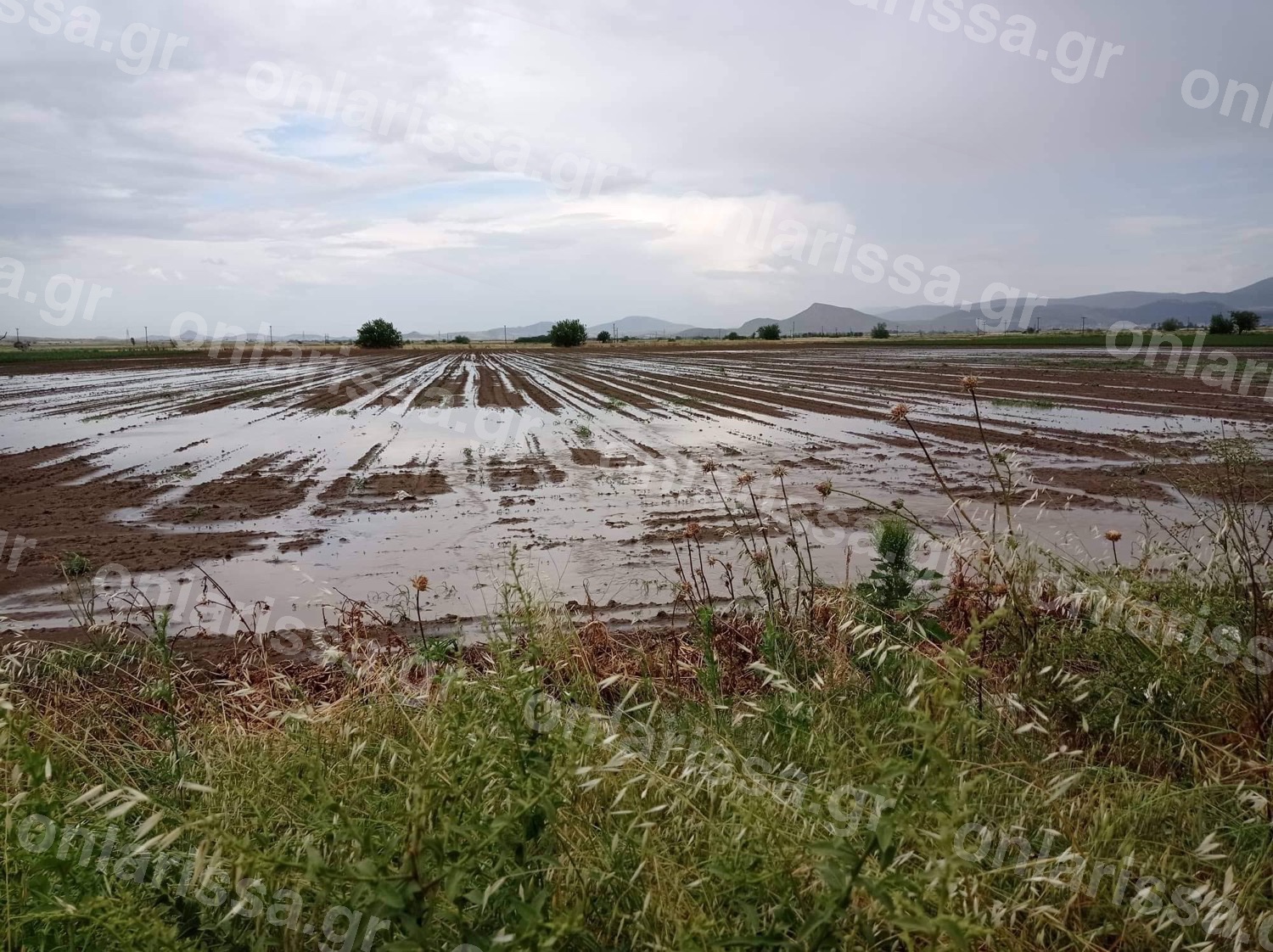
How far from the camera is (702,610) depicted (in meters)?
4.32

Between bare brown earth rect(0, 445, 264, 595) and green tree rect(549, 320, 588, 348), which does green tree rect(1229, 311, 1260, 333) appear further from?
bare brown earth rect(0, 445, 264, 595)

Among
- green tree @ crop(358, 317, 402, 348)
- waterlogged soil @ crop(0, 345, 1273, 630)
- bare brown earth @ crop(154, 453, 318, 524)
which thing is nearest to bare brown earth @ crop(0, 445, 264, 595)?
waterlogged soil @ crop(0, 345, 1273, 630)

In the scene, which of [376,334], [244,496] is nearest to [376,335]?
[376,334]

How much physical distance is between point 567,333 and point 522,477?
7557 cm

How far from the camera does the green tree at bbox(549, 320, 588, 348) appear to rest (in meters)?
85.3

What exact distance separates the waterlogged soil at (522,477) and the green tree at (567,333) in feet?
199

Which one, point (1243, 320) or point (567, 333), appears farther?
point (567, 333)

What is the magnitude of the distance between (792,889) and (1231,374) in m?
33.3

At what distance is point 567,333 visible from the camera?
85438 millimetres

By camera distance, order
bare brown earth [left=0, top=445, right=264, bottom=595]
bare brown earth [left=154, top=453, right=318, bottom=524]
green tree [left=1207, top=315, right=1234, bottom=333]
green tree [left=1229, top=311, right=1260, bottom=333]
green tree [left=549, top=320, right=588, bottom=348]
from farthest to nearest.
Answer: green tree [left=549, top=320, right=588, bottom=348]
green tree [left=1229, top=311, right=1260, bottom=333]
green tree [left=1207, top=315, right=1234, bottom=333]
bare brown earth [left=154, top=453, right=318, bottom=524]
bare brown earth [left=0, top=445, right=264, bottom=595]

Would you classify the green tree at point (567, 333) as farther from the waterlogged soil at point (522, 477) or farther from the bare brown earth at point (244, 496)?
the bare brown earth at point (244, 496)

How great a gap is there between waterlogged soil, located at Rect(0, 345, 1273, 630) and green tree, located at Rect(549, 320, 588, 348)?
60635 millimetres

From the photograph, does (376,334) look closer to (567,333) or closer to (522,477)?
(567,333)

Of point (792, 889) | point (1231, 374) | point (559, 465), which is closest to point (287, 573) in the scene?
point (559, 465)
